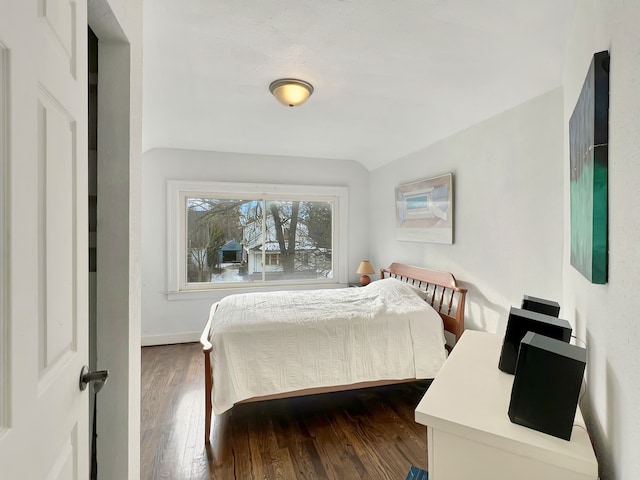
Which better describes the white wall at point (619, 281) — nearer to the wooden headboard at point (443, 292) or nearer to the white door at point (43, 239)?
the white door at point (43, 239)

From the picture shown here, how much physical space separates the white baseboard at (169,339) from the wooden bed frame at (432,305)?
1.26m

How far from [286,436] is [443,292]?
1.77m

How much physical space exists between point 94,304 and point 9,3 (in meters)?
1.03

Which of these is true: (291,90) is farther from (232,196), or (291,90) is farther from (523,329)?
(232,196)

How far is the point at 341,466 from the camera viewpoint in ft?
6.31

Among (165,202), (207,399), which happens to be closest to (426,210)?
(207,399)

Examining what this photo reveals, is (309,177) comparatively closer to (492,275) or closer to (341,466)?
(492,275)

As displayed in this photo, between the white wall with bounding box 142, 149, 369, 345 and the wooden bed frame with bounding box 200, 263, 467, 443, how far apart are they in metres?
1.25

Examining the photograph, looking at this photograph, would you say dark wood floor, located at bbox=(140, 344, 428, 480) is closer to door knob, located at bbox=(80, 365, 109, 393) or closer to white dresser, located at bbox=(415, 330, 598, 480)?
white dresser, located at bbox=(415, 330, 598, 480)

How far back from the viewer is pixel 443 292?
3.00 metres

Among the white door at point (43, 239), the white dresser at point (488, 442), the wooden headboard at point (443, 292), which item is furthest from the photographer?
the wooden headboard at point (443, 292)

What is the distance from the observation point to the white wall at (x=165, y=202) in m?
3.94

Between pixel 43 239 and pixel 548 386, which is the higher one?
pixel 43 239

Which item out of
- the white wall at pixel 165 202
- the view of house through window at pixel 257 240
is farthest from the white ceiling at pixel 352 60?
the view of house through window at pixel 257 240
